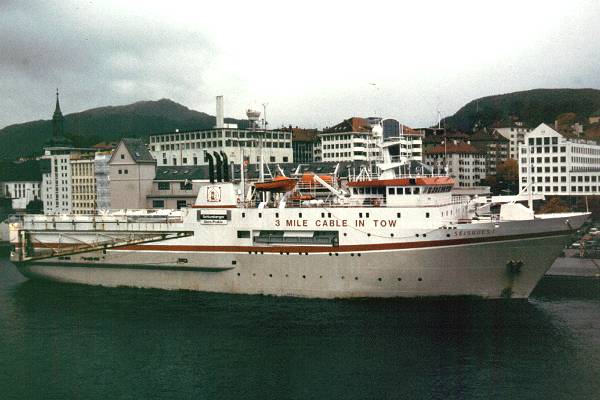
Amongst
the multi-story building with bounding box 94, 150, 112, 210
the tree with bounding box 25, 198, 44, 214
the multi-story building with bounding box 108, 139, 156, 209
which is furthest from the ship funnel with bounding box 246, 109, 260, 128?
the tree with bounding box 25, 198, 44, 214

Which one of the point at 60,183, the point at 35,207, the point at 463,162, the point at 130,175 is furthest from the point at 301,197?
the point at 35,207

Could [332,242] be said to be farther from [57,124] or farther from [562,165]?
[57,124]

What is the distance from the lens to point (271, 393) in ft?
63.6

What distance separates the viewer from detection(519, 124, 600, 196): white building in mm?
49822

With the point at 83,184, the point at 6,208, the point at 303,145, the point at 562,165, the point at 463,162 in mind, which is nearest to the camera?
the point at 562,165

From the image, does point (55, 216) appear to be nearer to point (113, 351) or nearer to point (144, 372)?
point (113, 351)

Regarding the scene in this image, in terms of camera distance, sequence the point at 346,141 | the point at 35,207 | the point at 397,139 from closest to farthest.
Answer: the point at 397,139, the point at 346,141, the point at 35,207

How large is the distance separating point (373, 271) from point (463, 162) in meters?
45.9

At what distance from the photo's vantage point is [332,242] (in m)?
29.0

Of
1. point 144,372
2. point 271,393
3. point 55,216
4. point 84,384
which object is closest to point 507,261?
point 271,393

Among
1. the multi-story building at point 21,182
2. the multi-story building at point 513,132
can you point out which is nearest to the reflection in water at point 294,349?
the multi-story building at point 21,182

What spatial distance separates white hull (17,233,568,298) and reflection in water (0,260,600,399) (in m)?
0.58

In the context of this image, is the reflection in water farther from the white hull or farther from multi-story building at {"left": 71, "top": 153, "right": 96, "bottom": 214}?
multi-story building at {"left": 71, "top": 153, "right": 96, "bottom": 214}

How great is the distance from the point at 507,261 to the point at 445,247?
103 inches
